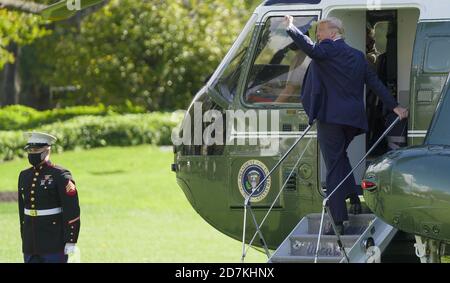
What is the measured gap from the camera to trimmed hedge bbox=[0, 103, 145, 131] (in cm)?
3131

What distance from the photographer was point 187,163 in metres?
11.3

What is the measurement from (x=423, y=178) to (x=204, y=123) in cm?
333

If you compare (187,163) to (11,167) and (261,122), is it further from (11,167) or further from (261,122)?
(11,167)

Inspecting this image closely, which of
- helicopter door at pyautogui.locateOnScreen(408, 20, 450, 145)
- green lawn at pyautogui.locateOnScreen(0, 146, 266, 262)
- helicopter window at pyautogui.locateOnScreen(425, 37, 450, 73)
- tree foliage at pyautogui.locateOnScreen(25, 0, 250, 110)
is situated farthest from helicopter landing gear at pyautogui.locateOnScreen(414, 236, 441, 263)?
tree foliage at pyautogui.locateOnScreen(25, 0, 250, 110)

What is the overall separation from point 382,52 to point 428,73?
1109 mm

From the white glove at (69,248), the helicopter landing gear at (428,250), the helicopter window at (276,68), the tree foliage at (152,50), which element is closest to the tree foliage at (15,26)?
the tree foliage at (152,50)

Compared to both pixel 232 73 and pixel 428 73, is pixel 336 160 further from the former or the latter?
pixel 232 73

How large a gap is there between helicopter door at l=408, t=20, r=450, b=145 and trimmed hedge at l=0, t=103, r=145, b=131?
21.9 meters

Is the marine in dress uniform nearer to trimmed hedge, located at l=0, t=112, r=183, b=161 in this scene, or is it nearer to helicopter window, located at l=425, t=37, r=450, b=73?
helicopter window, located at l=425, t=37, r=450, b=73

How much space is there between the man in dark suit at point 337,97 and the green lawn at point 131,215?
5.93 metres

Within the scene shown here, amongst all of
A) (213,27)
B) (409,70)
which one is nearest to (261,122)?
(409,70)

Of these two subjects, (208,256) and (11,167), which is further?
(11,167)

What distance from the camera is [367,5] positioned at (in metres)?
10.1

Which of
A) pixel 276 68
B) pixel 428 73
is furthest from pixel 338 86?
pixel 276 68
